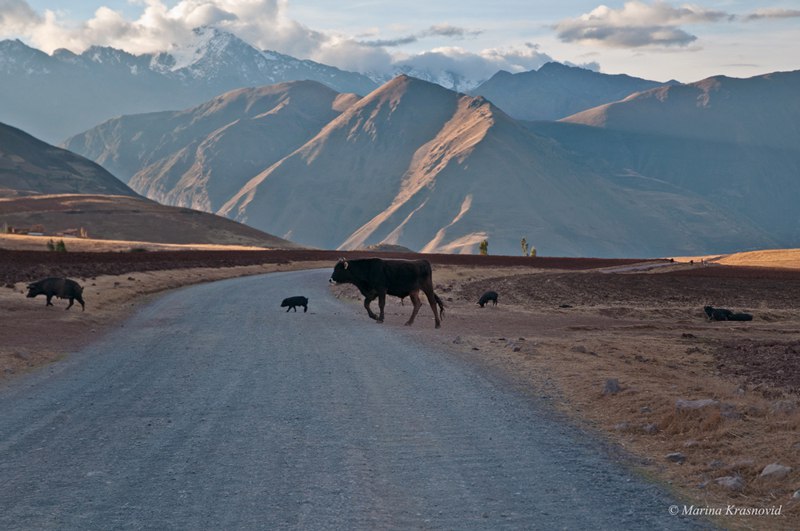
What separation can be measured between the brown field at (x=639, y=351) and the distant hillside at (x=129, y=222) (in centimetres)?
10890

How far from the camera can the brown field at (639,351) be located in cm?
1079

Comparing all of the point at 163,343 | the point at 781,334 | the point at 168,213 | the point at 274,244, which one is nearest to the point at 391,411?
the point at 163,343

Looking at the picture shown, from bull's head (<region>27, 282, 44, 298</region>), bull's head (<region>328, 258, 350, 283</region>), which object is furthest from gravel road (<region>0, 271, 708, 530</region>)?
bull's head (<region>27, 282, 44, 298</region>)

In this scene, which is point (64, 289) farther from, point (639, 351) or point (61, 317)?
point (639, 351)

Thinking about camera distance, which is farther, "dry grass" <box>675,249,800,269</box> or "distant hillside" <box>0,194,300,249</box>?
"distant hillside" <box>0,194,300,249</box>

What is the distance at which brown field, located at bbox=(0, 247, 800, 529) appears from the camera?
10.8 m

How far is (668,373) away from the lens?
18625 mm

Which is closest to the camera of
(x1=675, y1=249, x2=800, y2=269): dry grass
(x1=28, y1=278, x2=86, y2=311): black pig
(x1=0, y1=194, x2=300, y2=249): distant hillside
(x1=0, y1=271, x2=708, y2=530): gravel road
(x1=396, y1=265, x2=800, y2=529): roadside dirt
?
(x1=0, y1=271, x2=708, y2=530): gravel road

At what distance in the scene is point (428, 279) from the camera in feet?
95.4

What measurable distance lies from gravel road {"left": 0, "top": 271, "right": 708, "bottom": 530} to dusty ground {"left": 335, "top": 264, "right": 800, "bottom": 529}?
2.82ft

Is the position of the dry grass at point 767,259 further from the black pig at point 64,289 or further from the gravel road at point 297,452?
the gravel road at point 297,452

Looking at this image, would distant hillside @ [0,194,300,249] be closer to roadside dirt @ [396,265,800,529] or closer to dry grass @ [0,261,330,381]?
dry grass @ [0,261,330,381]

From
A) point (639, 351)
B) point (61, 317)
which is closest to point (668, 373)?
point (639, 351)

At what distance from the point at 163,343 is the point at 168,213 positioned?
174m
